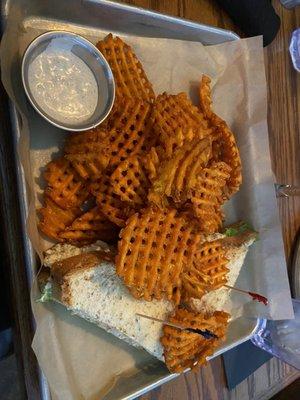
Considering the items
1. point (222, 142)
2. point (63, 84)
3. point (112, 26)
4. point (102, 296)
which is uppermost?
point (112, 26)

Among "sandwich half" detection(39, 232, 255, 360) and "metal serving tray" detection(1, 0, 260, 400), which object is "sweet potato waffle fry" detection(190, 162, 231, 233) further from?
"metal serving tray" detection(1, 0, 260, 400)

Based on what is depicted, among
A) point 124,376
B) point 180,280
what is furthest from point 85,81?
point 124,376

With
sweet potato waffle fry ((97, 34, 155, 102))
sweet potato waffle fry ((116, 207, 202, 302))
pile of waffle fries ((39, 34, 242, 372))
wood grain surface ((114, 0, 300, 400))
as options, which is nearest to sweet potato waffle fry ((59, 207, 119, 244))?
pile of waffle fries ((39, 34, 242, 372))

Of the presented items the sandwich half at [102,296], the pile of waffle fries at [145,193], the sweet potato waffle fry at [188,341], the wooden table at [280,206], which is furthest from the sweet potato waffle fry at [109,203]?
the sweet potato waffle fry at [188,341]

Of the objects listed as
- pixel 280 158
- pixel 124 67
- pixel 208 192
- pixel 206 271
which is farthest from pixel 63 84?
pixel 280 158

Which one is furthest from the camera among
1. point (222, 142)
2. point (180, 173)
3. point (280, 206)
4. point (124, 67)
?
point (280, 206)

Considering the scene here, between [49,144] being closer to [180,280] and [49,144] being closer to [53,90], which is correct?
[53,90]

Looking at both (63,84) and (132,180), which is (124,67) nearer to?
(63,84)
